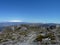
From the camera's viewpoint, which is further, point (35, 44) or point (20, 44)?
point (20, 44)

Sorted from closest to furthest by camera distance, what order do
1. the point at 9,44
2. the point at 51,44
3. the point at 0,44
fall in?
the point at 51,44, the point at 9,44, the point at 0,44

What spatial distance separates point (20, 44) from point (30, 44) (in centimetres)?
44

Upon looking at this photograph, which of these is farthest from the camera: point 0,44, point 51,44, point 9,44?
point 0,44

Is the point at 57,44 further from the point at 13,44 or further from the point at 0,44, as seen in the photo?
the point at 0,44

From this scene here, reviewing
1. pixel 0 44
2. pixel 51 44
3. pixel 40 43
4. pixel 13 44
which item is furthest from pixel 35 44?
pixel 0 44

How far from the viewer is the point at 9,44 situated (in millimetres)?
4559

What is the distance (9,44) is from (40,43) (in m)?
1.20

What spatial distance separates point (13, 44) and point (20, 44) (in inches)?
11.4

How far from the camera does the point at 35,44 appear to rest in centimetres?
445

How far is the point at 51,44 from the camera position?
4.26m

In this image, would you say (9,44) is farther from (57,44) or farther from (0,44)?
(57,44)

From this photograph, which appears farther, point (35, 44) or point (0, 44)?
point (0, 44)

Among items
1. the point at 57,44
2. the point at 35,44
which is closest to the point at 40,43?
the point at 35,44

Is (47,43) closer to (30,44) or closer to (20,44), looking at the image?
(30,44)
